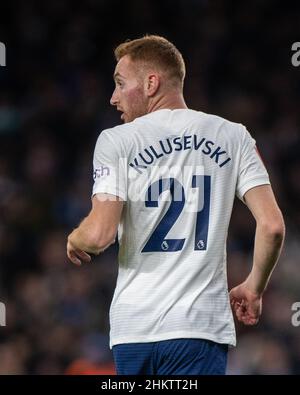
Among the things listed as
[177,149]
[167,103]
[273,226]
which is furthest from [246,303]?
[167,103]

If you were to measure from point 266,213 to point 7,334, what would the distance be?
4.64m

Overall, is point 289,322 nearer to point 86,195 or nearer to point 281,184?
point 281,184

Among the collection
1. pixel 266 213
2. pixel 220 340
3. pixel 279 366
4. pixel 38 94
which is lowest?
pixel 279 366

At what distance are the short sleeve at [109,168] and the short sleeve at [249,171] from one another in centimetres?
45

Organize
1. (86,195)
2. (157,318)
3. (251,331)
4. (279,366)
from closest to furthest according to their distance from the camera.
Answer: (157,318) < (279,366) < (251,331) < (86,195)

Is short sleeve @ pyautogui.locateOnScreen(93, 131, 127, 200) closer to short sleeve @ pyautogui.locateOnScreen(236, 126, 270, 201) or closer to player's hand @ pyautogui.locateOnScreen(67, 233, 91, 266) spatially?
player's hand @ pyautogui.locateOnScreen(67, 233, 91, 266)

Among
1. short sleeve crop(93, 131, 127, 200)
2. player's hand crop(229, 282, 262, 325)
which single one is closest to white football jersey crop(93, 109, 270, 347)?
short sleeve crop(93, 131, 127, 200)

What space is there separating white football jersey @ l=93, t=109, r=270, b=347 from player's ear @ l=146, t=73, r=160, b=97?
195 mm

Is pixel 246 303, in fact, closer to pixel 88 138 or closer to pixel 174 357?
pixel 174 357

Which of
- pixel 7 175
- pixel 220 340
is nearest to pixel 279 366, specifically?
pixel 7 175

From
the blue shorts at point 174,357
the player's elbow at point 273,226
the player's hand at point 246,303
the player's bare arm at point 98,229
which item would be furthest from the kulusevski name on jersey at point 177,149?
the blue shorts at point 174,357

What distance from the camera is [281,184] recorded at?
8445 millimetres

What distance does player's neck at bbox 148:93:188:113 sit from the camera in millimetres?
3393

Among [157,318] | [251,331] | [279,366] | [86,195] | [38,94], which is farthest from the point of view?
[38,94]
